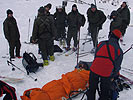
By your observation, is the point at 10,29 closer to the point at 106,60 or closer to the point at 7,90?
the point at 7,90

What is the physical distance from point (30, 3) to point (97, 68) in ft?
57.4

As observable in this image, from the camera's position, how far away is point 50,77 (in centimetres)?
493

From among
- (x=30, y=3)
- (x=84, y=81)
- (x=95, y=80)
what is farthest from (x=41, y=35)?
(x=30, y=3)

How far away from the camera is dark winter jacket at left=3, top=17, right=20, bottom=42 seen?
5.62m

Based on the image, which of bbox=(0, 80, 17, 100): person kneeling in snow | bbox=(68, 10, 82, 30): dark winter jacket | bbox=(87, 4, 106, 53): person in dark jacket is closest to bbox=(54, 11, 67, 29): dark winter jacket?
bbox=(68, 10, 82, 30): dark winter jacket

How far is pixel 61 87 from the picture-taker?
12.2 ft

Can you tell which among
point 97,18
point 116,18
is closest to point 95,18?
point 97,18

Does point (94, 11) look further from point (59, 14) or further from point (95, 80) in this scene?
point (95, 80)

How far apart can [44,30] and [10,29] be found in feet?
4.70

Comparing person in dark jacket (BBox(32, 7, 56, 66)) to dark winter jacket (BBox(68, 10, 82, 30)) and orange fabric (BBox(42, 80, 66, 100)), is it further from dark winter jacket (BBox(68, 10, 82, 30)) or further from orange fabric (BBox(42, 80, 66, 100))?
orange fabric (BBox(42, 80, 66, 100))

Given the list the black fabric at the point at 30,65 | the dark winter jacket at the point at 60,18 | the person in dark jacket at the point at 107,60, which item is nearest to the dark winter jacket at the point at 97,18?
the dark winter jacket at the point at 60,18

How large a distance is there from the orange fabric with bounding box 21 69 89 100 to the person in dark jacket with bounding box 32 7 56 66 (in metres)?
2.00

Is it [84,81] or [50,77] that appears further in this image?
[50,77]

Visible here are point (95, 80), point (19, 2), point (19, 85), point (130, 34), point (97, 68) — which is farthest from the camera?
point (19, 2)
